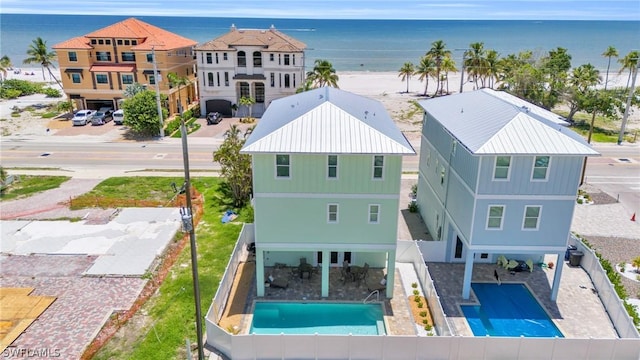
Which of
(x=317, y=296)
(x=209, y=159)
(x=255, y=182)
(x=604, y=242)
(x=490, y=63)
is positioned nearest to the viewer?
(x=255, y=182)

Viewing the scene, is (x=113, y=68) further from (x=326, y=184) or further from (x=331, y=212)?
(x=331, y=212)

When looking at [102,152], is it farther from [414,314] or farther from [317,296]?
[414,314]

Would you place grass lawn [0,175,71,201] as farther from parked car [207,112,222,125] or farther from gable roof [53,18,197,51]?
gable roof [53,18,197,51]

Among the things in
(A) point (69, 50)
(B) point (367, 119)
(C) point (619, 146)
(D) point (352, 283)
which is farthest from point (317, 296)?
(A) point (69, 50)

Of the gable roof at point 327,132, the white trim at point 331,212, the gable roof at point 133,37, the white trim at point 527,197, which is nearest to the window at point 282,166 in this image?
the gable roof at point 327,132

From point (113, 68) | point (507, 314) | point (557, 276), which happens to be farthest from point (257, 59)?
point (507, 314)

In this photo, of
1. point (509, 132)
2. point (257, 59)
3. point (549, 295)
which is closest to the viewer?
point (509, 132)
